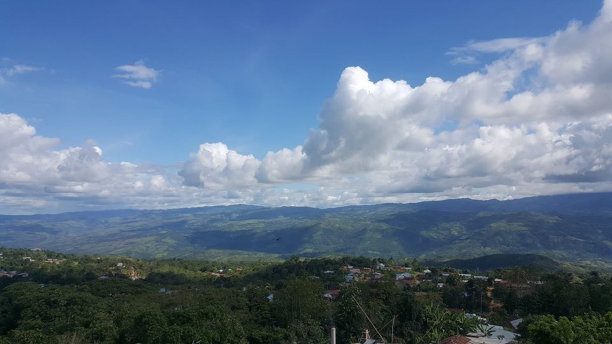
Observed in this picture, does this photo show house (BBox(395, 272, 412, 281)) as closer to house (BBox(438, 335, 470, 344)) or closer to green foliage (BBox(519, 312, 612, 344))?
house (BBox(438, 335, 470, 344))

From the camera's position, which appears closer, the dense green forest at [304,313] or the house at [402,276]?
the dense green forest at [304,313]

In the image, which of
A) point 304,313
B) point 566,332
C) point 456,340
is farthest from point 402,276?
point 566,332

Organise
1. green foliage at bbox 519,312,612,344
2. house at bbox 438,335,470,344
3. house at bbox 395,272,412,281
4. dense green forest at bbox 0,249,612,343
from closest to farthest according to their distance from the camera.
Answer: green foliage at bbox 519,312,612,344
house at bbox 438,335,470,344
dense green forest at bbox 0,249,612,343
house at bbox 395,272,412,281

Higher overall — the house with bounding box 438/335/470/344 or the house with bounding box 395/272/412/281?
the house with bounding box 438/335/470/344

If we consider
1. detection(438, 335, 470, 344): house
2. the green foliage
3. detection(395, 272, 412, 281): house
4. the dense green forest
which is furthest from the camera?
detection(395, 272, 412, 281): house

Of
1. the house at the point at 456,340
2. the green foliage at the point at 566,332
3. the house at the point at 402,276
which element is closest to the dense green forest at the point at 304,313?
the green foliage at the point at 566,332

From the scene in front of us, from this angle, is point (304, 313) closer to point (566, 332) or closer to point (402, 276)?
point (566, 332)

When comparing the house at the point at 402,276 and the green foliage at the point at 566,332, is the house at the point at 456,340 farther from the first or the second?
the house at the point at 402,276

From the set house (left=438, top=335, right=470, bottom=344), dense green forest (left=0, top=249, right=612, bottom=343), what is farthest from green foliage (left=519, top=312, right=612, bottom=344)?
house (left=438, top=335, right=470, bottom=344)

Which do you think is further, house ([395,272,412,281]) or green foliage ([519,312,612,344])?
house ([395,272,412,281])

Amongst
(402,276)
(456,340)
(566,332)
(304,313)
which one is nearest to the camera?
(566,332)

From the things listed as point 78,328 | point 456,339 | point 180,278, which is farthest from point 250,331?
point 180,278

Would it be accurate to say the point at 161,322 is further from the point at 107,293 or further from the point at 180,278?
the point at 180,278
